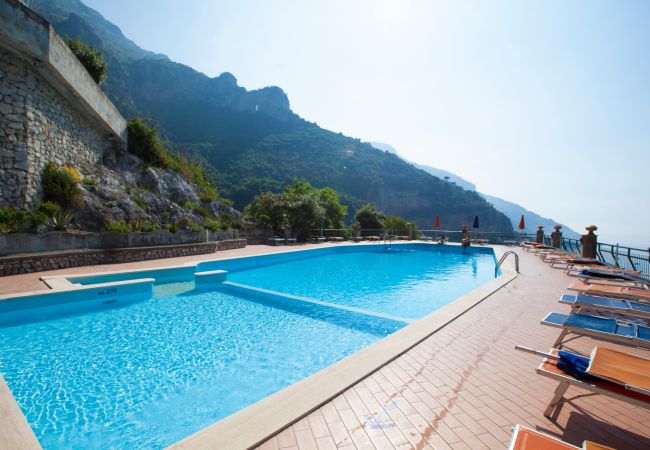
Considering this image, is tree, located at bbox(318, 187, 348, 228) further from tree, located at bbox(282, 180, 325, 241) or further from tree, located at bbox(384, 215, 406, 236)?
tree, located at bbox(282, 180, 325, 241)

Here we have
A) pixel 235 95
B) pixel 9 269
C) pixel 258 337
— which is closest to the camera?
pixel 258 337

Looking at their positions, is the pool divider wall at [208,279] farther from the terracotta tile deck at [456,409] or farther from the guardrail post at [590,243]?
the guardrail post at [590,243]

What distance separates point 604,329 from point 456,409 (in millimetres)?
1672

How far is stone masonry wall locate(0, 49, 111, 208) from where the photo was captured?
8008 millimetres

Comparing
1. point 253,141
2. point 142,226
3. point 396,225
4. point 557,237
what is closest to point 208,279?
point 142,226

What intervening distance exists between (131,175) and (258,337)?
11439 millimetres

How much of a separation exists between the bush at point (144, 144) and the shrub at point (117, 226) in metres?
5.33

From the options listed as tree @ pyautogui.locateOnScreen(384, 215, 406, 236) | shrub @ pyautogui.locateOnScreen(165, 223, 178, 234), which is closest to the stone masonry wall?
shrub @ pyautogui.locateOnScreen(165, 223, 178, 234)

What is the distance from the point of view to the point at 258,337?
477 cm

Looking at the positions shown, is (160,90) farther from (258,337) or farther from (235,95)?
(258,337)

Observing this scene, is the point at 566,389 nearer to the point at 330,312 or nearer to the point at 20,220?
the point at 330,312

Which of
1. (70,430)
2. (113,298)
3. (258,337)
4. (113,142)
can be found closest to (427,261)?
(258,337)

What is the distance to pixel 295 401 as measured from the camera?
92.4 inches

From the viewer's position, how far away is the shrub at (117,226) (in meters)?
9.45
